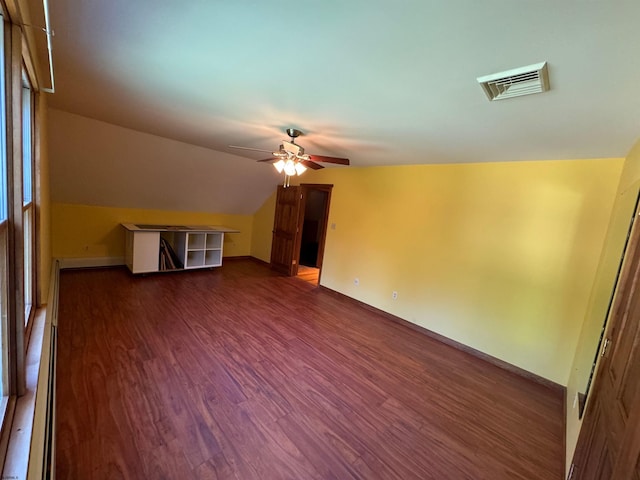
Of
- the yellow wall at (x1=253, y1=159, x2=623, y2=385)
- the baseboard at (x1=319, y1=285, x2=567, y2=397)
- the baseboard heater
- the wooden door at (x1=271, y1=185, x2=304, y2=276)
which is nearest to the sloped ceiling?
the yellow wall at (x1=253, y1=159, x2=623, y2=385)

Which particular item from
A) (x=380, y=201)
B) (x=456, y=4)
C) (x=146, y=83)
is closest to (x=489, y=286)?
(x=380, y=201)

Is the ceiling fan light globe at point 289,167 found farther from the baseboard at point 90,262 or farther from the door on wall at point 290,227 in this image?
the baseboard at point 90,262

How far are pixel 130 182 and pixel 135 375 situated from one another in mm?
3529

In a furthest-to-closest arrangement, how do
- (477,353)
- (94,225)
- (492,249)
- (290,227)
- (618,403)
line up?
(290,227) < (94,225) < (477,353) < (492,249) < (618,403)

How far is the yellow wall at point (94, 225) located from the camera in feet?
14.7

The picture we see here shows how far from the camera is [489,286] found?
3.22 metres

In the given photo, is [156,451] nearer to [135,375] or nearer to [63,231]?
[135,375]

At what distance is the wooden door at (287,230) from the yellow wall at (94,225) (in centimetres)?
190

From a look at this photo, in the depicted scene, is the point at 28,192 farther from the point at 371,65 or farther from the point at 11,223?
the point at 371,65

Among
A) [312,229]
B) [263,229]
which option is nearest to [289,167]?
[263,229]

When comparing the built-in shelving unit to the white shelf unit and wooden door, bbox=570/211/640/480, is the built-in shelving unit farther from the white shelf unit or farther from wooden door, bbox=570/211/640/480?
wooden door, bbox=570/211/640/480

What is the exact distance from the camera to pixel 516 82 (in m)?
1.46

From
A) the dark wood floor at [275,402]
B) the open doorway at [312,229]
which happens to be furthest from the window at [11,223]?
the open doorway at [312,229]

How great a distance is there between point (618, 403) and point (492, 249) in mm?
2351
